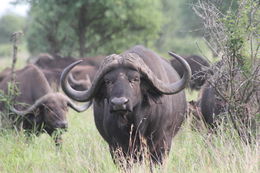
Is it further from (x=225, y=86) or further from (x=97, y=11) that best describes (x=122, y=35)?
(x=225, y=86)

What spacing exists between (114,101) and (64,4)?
19032mm

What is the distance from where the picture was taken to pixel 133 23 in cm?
2512

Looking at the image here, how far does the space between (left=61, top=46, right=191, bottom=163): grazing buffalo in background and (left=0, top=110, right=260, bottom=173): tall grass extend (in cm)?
28

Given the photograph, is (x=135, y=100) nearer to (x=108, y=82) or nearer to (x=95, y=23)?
(x=108, y=82)

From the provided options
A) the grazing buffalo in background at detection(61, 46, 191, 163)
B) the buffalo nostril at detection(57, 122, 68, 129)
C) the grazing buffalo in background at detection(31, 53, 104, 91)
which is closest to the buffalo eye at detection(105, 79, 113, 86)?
the grazing buffalo in background at detection(61, 46, 191, 163)

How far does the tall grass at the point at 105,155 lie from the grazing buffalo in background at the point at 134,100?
278 mm

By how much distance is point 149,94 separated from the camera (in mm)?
5730

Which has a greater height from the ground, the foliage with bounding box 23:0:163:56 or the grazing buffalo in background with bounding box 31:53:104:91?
the foliage with bounding box 23:0:163:56

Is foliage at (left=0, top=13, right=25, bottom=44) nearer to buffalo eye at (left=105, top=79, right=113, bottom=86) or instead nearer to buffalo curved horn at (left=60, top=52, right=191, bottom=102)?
buffalo curved horn at (left=60, top=52, right=191, bottom=102)

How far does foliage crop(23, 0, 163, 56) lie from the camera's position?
2325 cm

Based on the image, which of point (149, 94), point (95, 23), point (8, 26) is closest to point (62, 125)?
point (149, 94)

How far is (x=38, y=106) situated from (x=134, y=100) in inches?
178

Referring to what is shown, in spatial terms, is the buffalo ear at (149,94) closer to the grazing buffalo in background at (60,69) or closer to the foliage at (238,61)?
the foliage at (238,61)

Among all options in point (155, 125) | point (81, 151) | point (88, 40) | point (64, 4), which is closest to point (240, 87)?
point (155, 125)
